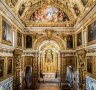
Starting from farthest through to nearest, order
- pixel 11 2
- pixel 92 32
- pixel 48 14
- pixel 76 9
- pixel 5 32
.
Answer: pixel 48 14, pixel 76 9, pixel 11 2, pixel 92 32, pixel 5 32

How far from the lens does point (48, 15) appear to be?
2745 centimetres

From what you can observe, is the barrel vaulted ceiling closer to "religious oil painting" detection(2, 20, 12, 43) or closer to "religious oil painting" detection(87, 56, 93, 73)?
"religious oil painting" detection(87, 56, 93, 73)

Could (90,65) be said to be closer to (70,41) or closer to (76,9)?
(76,9)

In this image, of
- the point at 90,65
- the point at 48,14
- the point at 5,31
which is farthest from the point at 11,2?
the point at 48,14

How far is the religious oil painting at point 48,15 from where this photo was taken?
2723 centimetres

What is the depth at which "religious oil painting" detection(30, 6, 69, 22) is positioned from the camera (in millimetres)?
27234

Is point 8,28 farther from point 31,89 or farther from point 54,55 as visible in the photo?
point 54,55

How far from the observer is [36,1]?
2567 cm

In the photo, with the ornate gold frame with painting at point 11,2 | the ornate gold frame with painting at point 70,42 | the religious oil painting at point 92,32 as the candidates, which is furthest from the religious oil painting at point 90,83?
the ornate gold frame with painting at point 11,2

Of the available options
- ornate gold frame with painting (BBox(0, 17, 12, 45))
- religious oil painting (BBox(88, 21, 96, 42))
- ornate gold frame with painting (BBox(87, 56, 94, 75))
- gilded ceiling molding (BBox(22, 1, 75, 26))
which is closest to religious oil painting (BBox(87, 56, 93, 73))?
ornate gold frame with painting (BBox(87, 56, 94, 75))

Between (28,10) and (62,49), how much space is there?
6.47 meters

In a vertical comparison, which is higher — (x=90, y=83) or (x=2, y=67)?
(x=2, y=67)

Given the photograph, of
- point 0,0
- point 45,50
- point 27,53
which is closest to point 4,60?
point 0,0

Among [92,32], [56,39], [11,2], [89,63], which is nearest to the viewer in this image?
[92,32]
